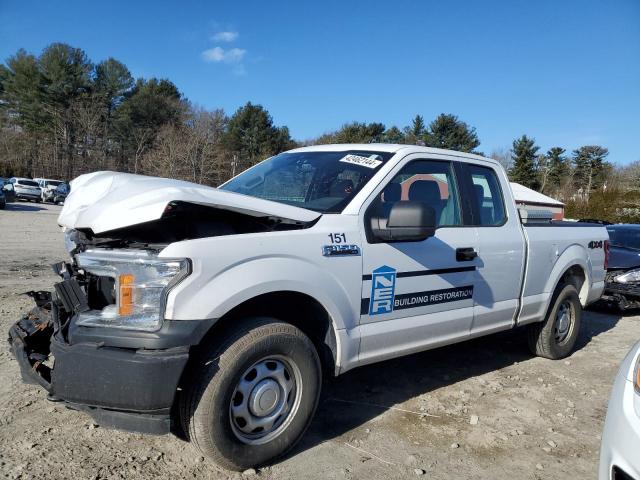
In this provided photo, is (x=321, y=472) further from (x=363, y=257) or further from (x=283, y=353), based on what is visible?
(x=363, y=257)

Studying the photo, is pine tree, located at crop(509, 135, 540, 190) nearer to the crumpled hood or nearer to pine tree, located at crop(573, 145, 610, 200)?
pine tree, located at crop(573, 145, 610, 200)

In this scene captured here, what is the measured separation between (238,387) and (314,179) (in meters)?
1.68

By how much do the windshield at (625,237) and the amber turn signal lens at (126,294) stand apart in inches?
359

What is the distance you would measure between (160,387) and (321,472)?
1.11m

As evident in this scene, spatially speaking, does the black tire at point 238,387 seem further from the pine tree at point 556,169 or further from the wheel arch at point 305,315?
the pine tree at point 556,169

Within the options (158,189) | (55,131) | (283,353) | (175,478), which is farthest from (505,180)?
(55,131)

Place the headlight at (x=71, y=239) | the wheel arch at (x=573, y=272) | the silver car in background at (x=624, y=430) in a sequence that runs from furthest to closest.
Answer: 1. the wheel arch at (x=573, y=272)
2. the headlight at (x=71, y=239)
3. the silver car in background at (x=624, y=430)

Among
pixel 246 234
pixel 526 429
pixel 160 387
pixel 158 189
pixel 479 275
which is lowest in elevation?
pixel 526 429

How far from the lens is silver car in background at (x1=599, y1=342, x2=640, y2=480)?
203 centimetres

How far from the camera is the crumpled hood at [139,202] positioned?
2.46m

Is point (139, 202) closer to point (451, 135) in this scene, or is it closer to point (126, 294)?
point (126, 294)

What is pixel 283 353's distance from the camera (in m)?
2.81

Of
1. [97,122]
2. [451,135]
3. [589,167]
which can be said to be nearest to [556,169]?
[589,167]

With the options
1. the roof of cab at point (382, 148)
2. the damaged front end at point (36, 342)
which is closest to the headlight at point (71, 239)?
the damaged front end at point (36, 342)
